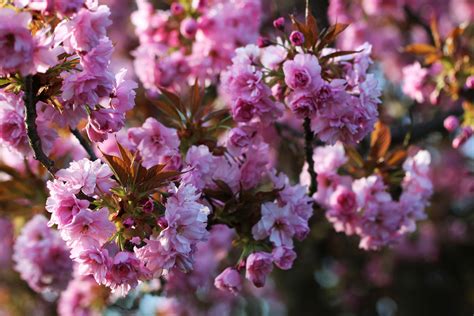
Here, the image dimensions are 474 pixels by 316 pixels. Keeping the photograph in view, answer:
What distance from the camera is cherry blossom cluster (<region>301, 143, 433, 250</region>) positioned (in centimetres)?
306

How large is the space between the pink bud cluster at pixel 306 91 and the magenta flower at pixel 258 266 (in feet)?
1.52

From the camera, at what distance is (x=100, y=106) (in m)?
2.44

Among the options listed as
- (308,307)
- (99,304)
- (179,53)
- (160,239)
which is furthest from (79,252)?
(308,307)

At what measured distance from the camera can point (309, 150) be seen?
2.89 m

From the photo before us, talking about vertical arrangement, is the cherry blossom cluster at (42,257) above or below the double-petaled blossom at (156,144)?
below

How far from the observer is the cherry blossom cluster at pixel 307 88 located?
254 centimetres

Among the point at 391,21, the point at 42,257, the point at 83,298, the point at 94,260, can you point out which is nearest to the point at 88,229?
the point at 94,260

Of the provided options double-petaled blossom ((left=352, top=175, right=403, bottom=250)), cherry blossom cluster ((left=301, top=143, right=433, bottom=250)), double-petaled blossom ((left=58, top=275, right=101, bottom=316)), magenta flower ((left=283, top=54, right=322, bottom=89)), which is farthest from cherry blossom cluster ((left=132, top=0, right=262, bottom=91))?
double-petaled blossom ((left=58, top=275, right=101, bottom=316))

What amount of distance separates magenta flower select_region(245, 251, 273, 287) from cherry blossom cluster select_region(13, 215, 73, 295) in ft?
4.10

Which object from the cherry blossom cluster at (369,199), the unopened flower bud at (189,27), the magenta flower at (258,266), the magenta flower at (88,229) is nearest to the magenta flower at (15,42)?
the magenta flower at (88,229)

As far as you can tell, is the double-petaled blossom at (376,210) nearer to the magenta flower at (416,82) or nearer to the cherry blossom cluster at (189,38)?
the magenta flower at (416,82)

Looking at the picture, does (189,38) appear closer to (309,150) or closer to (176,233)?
(309,150)

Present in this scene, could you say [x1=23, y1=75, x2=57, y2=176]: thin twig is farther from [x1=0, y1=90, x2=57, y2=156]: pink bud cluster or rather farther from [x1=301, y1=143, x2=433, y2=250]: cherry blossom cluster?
[x1=301, y1=143, x2=433, y2=250]: cherry blossom cluster

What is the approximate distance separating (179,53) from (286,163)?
1.73 metres
